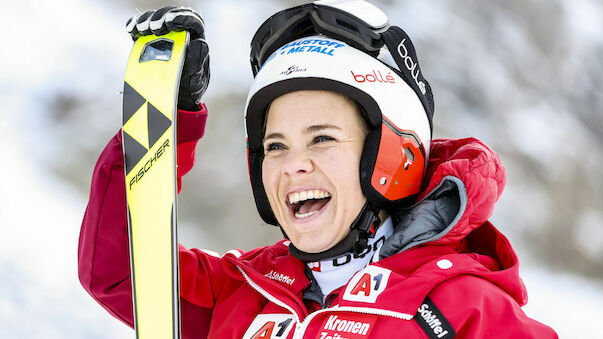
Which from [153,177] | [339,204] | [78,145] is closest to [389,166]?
[339,204]

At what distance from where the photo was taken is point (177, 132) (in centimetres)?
204

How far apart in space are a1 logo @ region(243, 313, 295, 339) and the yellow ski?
0.68 feet

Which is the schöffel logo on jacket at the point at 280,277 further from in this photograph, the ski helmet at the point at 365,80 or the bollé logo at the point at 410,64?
the bollé logo at the point at 410,64

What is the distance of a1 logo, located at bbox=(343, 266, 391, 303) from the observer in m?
1.60

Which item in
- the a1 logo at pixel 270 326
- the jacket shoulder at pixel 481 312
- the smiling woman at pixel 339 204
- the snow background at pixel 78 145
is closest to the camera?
the jacket shoulder at pixel 481 312

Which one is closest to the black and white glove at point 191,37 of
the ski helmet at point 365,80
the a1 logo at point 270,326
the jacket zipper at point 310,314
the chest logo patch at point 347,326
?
the ski helmet at point 365,80

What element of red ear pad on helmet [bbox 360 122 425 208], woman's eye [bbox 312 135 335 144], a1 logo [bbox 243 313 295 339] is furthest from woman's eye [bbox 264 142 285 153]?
a1 logo [bbox 243 313 295 339]

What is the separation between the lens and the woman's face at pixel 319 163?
1.79 metres

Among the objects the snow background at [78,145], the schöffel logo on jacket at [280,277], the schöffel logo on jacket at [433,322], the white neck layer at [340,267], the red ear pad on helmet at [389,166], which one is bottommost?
the snow background at [78,145]

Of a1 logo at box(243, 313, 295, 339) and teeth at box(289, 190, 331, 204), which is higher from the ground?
teeth at box(289, 190, 331, 204)

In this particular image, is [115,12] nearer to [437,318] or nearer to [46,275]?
[46,275]

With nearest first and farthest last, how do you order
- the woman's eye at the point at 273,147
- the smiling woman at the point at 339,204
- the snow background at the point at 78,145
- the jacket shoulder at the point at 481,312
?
the jacket shoulder at the point at 481,312 < the smiling woman at the point at 339,204 < the woman's eye at the point at 273,147 < the snow background at the point at 78,145

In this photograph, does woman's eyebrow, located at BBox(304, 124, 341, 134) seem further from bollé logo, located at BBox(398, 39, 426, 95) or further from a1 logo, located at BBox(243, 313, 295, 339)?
a1 logo, located at BBox(243, 313, 295, 339)

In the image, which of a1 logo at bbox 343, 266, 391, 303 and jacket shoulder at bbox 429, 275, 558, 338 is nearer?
jacket shoulder at bbox 429, 275, 558, 338
